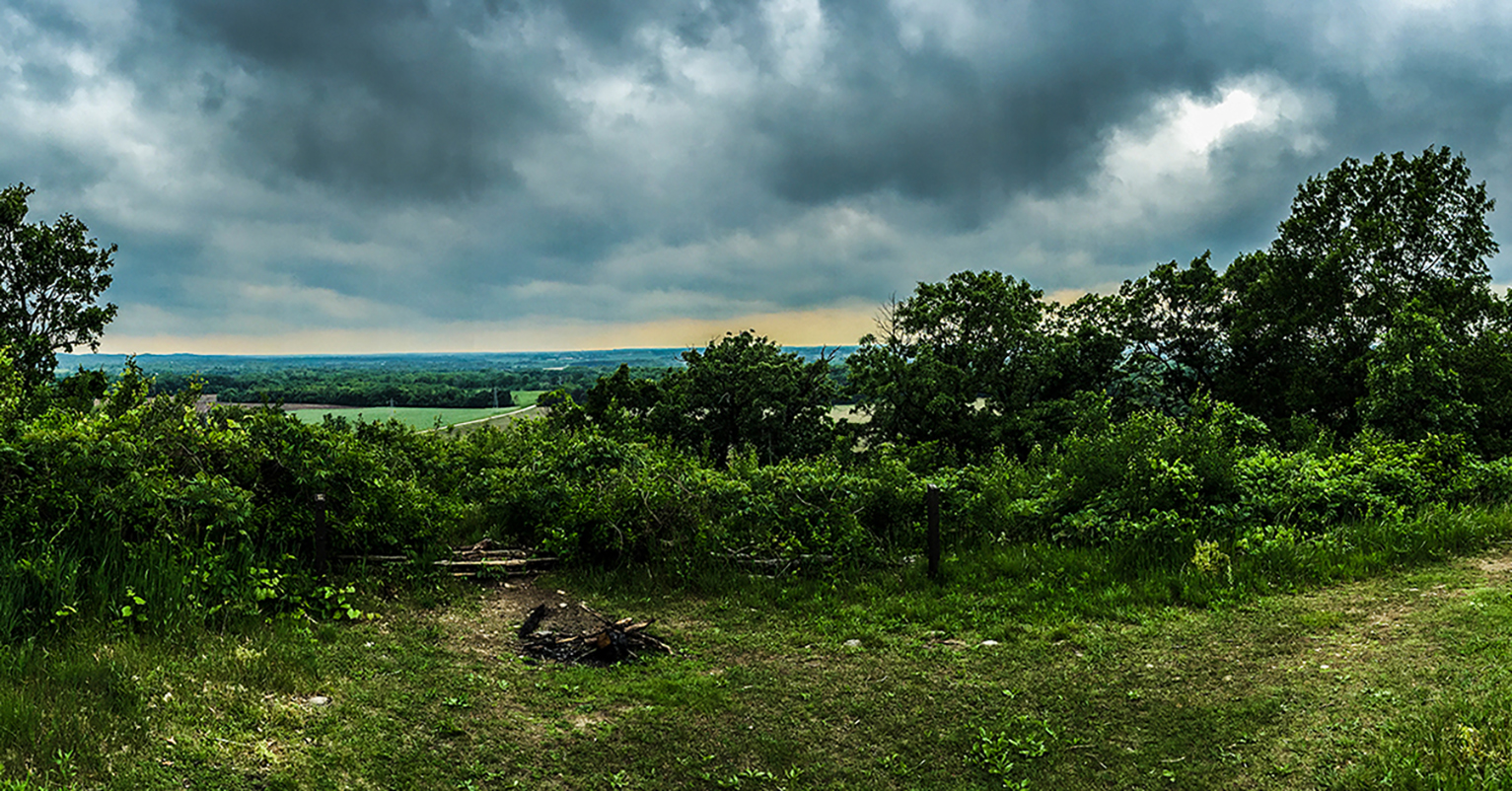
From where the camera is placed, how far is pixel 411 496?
8.55 metres

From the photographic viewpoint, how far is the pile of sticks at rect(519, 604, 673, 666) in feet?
21.0

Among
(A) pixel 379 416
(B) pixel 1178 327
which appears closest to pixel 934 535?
(A) pixel 379 416

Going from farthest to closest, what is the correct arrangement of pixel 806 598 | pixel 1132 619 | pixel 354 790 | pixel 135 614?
pixel 806 598 < pixel 1132 619 < pixel 135 614 < pixel 354 790

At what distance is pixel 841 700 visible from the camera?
5512 mm

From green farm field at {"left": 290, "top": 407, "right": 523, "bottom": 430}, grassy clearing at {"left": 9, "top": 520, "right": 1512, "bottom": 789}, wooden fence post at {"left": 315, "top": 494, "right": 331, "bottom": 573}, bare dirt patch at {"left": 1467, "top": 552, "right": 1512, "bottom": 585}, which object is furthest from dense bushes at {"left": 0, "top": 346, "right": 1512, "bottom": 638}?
green farm field at {"left": 290, "top": 407, "right": 523, "bottom": 430}

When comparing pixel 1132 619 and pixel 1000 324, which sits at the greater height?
pixel 1000 324

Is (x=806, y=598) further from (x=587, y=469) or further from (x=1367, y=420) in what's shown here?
(x=1367, y=420)

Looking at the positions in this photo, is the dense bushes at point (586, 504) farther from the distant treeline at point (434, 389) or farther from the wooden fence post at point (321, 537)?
the distant treeline at point (434, 389)

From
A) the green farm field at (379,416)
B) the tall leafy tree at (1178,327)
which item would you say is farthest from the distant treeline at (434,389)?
the tall leafy tree at (1178,327)

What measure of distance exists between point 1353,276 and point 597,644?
2830 centimetres

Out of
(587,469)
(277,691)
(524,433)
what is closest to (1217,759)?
(277,691)

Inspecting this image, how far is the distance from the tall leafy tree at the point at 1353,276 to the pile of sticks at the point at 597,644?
2442 centimetres

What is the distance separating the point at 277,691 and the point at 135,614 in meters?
1.78

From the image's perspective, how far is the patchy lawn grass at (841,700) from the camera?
4.28 metres
